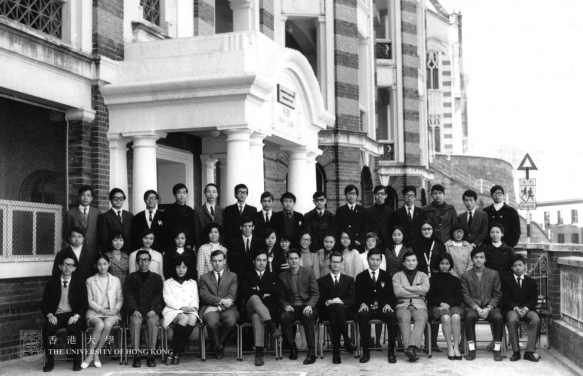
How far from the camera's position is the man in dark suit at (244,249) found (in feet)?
36.7

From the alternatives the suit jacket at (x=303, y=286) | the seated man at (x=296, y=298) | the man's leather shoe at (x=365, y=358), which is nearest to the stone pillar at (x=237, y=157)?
the seated man at (x=296, y=298)

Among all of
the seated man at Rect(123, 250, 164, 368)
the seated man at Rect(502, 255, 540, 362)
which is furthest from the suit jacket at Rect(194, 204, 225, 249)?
the seated man at Rect(502, 255, 540, 362)

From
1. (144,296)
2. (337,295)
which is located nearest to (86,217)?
(144,296)

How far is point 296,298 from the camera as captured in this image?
11.1m

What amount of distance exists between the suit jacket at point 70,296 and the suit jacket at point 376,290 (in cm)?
360

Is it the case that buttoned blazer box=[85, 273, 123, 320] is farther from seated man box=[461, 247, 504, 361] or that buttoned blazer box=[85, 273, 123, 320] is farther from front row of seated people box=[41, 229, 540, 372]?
seated man box=[461, 247, 504, 361]

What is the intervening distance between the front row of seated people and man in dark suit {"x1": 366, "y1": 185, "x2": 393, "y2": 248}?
48.8 inches

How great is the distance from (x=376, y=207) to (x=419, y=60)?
21.3m

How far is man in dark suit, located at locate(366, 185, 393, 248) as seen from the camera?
1246 cm

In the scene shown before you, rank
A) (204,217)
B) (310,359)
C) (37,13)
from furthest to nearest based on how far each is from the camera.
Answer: (204,217), (37,13), (310,359)

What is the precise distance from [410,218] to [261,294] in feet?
8.92

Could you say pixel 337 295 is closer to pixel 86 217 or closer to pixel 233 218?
pixel 233 218

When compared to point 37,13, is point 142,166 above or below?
below

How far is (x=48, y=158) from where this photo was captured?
11.8 metres
